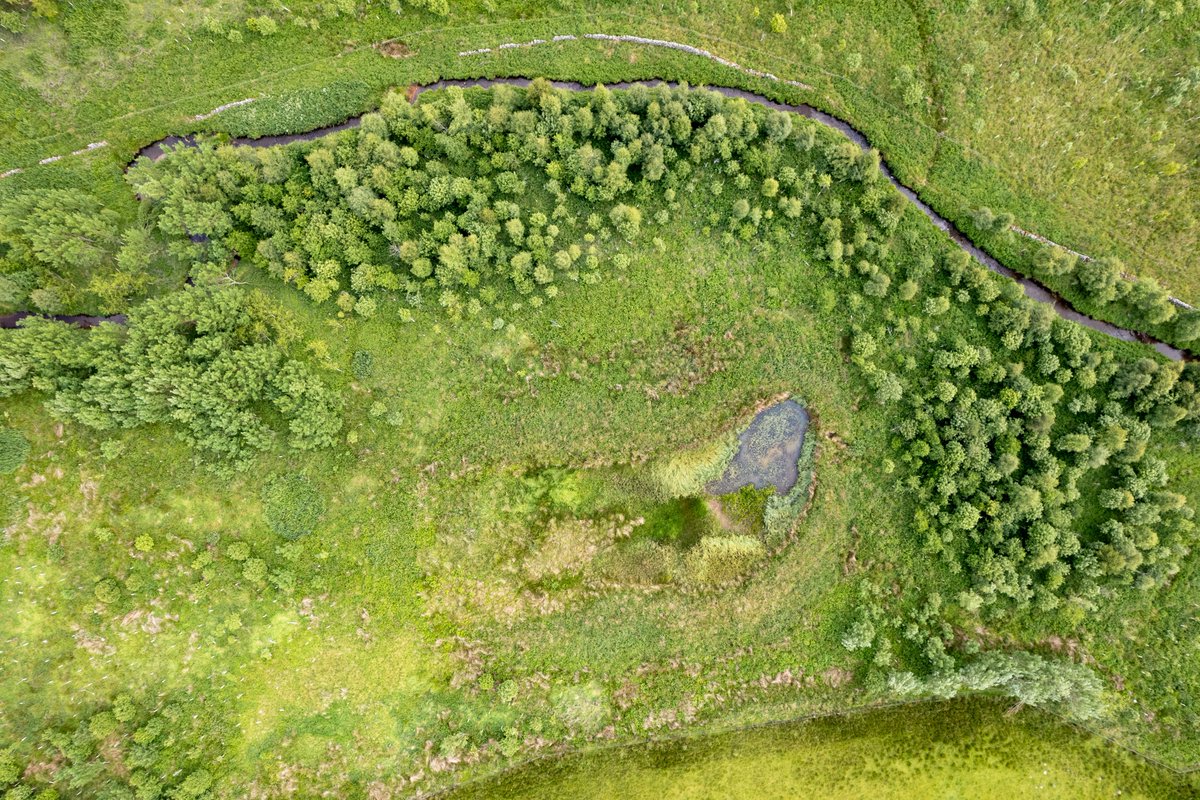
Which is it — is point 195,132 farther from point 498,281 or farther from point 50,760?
point 50,760

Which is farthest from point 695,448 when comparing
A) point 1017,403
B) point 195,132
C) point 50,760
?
point 50,760

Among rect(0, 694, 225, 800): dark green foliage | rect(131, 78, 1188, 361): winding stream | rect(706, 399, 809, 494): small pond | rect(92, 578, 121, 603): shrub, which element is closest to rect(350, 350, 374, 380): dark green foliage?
rect(131, 78, 1188, 361): winding stream

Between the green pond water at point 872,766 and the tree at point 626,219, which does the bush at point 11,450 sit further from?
the tree at point 626,219

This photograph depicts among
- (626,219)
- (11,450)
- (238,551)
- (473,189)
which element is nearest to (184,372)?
(238,551)

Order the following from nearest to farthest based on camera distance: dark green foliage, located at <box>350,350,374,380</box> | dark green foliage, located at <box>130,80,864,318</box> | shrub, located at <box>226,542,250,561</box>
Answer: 1. shrub, located at <box>226,542,250,561</box>
2. dark green foliage, located at <box>130,80,864,318</box>
3. dark green foliage, located at <box>350,350,374,380</box>

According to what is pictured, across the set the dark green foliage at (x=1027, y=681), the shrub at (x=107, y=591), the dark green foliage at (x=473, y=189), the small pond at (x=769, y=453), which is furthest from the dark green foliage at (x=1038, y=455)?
the shrub at (x=107, y=591)

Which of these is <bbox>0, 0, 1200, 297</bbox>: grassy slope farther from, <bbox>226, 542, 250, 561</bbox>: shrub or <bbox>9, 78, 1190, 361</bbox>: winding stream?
<bbox>226, 542, 250, 561</bbox>: shrub
